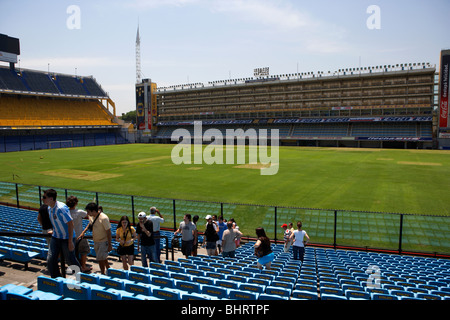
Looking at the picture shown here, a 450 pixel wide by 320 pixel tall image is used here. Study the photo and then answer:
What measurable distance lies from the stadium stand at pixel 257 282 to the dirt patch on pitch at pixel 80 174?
818 inches

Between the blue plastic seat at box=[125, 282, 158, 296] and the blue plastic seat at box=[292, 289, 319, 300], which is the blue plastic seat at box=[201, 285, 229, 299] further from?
the blue plastic seat at box=[292, 289, 319, 300]

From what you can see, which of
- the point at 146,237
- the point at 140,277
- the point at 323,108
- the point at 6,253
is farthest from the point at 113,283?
the point at 323,108

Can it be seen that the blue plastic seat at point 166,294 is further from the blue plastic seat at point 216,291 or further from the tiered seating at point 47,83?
the tiered seating at point 47,83

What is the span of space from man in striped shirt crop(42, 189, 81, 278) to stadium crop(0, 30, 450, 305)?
0.31 m

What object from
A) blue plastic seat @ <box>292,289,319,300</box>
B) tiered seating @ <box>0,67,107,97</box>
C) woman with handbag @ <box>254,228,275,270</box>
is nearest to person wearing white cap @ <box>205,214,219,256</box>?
woman with handbag @ <box>254,228,275,270</box>

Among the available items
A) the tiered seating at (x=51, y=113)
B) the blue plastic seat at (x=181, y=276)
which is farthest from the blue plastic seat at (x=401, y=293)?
the tiered seating at (x=51, y=113)

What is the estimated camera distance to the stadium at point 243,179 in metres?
6.40

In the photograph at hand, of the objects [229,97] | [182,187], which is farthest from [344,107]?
[182,187]

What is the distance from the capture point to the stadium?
6.40 metres

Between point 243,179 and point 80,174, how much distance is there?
57.2 feet

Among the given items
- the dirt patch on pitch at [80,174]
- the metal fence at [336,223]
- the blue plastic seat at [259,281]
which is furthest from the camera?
the dirt patch on pitch at [80,174]

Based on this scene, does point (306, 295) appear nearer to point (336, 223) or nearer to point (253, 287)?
point (253, 287)

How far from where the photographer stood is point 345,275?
7.95 meters

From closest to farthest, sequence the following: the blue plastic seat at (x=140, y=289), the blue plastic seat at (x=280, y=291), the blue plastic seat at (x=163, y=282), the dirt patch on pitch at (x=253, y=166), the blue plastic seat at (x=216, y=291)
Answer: the blue plastic seat at (x=140, y=289), the blue plastic seat at (x=216, y=291), the blue plastic seat at (x=280, y=291), the blue plastic seat at (x=163, y=282), the dirt patch on pitch at (x=253, y=166)
